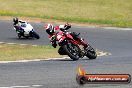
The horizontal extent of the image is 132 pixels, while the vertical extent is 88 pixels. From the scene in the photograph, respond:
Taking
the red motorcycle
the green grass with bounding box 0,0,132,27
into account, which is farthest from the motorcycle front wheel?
the green grass with bounding box 0,0,132,27

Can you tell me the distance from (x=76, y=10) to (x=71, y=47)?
26524mm

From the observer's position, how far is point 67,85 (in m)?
11.1

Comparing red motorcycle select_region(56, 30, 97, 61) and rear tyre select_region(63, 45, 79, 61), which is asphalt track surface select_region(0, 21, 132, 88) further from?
red motorcycle select_region(56, 30, 97, 61)

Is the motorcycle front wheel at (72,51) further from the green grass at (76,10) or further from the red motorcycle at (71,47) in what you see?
the green grass at (76,10)

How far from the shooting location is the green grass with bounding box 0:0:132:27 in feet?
131

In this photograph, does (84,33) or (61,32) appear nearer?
(61,32)

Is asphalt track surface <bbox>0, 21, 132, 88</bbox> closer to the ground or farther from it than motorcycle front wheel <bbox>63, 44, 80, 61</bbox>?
farther from it

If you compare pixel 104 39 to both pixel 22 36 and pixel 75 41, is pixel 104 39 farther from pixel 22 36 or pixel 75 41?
pixel 75 41

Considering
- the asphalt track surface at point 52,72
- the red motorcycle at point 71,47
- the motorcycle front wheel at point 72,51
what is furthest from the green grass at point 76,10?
the asphalt track surface at point 52,72

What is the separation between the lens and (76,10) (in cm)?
4447

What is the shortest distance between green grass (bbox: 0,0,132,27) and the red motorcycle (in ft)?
62.8

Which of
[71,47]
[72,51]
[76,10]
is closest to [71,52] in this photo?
[72,51]

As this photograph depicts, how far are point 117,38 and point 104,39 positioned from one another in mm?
1112

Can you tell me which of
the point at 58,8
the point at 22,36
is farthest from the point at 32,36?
the point at 58,8
